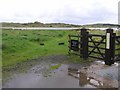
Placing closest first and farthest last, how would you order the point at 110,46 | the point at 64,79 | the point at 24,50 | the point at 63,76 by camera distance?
the point at 64,79 → the point at 63,76 → the point at 110,46 → the point at 24,50

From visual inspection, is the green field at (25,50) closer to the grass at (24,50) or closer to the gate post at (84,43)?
the grass at (24,50)

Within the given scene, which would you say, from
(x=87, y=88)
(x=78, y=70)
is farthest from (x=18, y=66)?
(x=87, y=88)

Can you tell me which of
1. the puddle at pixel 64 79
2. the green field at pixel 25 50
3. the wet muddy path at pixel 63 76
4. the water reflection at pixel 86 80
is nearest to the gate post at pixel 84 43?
the wet muddy path at pixel 63 76

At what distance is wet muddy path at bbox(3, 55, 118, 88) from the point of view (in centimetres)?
812

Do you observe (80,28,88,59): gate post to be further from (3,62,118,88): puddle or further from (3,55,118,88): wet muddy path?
(3,62,118,88): puddle

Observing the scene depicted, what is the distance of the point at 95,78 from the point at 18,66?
454 cm

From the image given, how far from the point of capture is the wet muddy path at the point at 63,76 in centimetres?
812

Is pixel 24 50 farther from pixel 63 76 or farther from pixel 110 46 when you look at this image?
pixel 63 76

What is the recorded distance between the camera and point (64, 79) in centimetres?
891

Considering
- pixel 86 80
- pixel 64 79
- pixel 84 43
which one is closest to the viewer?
pixel 86 80

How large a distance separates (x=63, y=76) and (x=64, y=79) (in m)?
0.53

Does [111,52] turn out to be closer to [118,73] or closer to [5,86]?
[118,73]

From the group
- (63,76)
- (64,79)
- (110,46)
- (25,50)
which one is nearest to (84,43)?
(110,46)

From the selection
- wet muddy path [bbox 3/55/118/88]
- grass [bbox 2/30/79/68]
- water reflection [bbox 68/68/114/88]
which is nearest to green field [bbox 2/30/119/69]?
grass [bbox 2/30/79/68]
